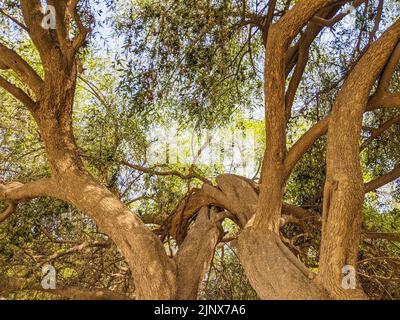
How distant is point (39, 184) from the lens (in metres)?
5.40

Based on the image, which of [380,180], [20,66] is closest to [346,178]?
[380,180]

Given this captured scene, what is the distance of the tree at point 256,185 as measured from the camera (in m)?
3.87

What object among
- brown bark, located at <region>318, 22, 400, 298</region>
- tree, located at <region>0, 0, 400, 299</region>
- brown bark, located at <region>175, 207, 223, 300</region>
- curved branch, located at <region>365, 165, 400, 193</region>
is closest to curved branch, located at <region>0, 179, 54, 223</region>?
tree, located at <region>0, 0, 400, 299</region>

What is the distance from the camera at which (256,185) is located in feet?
20.8

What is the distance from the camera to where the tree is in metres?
3.87

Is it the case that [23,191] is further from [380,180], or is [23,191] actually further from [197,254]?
[380,180]

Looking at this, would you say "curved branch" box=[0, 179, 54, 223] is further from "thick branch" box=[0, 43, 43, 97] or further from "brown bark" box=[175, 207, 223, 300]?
"brown bark" box=[175, 207, 223, 300]

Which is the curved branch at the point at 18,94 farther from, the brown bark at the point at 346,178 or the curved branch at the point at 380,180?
the curved branch at the point at 380,180

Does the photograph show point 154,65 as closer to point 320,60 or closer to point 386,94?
point 320,60

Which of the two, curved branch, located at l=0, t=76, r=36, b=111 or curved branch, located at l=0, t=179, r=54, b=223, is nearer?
curved branch, located at l=0, t=76, r=36, b=111

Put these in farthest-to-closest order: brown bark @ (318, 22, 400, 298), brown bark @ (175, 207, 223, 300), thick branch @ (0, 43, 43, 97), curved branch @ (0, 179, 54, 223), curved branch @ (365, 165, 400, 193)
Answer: curved branch @ (365, 165, 400, 193), curved branch @ (0, 179, 54, 223), thick branch @ (0, 43, 43, 97), brown bark @ (175, 207, 223, 300), brown bark @ (318, 22, 400, 298)

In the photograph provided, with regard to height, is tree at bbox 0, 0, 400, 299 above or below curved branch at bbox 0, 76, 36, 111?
below

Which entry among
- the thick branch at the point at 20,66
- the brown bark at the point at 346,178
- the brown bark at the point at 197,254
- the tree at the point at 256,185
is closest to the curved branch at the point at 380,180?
the tree at the point at 256,185
